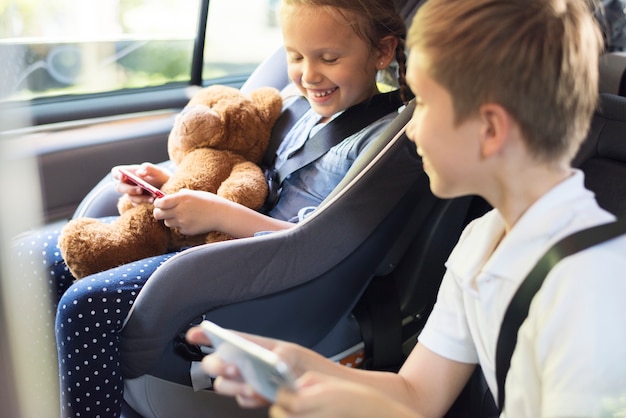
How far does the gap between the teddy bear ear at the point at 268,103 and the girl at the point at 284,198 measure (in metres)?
0.15

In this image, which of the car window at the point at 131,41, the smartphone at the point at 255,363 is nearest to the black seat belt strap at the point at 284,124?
the car window at the point at 131,41

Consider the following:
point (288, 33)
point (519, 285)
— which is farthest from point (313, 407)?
point (288, 33)

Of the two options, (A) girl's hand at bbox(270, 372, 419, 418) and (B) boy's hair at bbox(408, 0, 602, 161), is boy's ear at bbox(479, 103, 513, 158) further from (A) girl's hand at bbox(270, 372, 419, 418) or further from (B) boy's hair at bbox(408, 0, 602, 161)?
(A) girl's hand at bbox(270, 372, 419, 418)

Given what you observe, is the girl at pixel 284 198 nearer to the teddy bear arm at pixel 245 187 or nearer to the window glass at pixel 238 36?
the teddy bear arm at pixel 245 187

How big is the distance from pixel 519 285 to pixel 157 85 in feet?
6.69

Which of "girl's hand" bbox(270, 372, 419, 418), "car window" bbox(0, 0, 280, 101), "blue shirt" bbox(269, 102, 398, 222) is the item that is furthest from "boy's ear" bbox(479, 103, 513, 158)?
"car window" bbox(0, 0, 280, 101)

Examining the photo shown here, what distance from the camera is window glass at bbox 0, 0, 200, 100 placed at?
2.15 metres

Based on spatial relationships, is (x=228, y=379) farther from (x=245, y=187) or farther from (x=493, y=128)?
(x=245, y=187)

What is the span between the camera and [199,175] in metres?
1.60

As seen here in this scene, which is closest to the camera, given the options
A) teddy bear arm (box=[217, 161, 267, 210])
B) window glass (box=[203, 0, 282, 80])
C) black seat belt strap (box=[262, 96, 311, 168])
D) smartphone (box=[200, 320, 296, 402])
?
smartphone (box=[200, 320, 296, 402])

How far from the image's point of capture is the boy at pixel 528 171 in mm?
783

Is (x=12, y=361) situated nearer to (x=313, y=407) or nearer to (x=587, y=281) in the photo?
(x=313, y=407)

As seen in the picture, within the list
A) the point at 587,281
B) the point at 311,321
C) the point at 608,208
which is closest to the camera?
the point at 587,281

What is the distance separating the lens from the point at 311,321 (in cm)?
138
